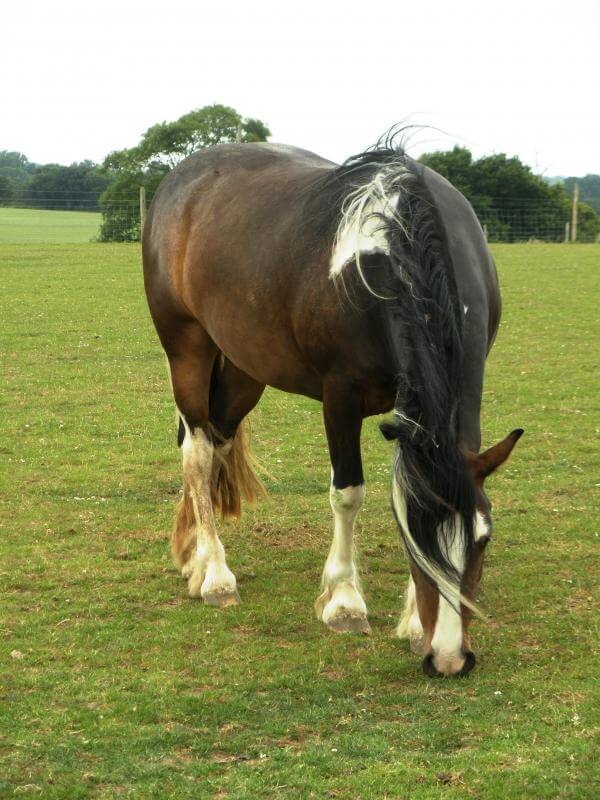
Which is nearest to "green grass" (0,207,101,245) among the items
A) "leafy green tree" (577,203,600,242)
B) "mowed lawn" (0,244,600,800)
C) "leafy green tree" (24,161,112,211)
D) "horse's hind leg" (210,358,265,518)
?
"leafy green tree" (24,161,112,211)

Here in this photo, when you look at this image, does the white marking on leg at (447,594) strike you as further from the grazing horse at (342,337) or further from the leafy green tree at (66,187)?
the leafy green tree at (66,187)

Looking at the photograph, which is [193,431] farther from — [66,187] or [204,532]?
[66,187]

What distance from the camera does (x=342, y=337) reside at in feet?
14.5

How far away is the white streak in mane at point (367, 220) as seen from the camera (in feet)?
14.0

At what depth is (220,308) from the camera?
17.2ft

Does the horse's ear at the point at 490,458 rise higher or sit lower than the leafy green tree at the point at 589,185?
lower

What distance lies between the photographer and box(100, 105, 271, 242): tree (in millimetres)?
38188

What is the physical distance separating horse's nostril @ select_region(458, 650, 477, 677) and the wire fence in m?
30.8

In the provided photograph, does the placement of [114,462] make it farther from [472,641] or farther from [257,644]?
[472,641]

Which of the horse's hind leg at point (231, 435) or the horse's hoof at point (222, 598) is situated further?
the horse's hind leg at point (231, 435)

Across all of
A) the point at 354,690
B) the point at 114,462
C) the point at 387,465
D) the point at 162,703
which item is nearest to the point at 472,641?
the point at 354,690

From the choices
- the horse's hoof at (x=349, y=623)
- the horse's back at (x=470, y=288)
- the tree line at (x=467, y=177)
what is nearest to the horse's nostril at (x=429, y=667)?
the horse's hoof at (x=349, y=623)

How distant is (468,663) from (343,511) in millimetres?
1024

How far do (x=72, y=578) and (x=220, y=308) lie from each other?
1.63m
